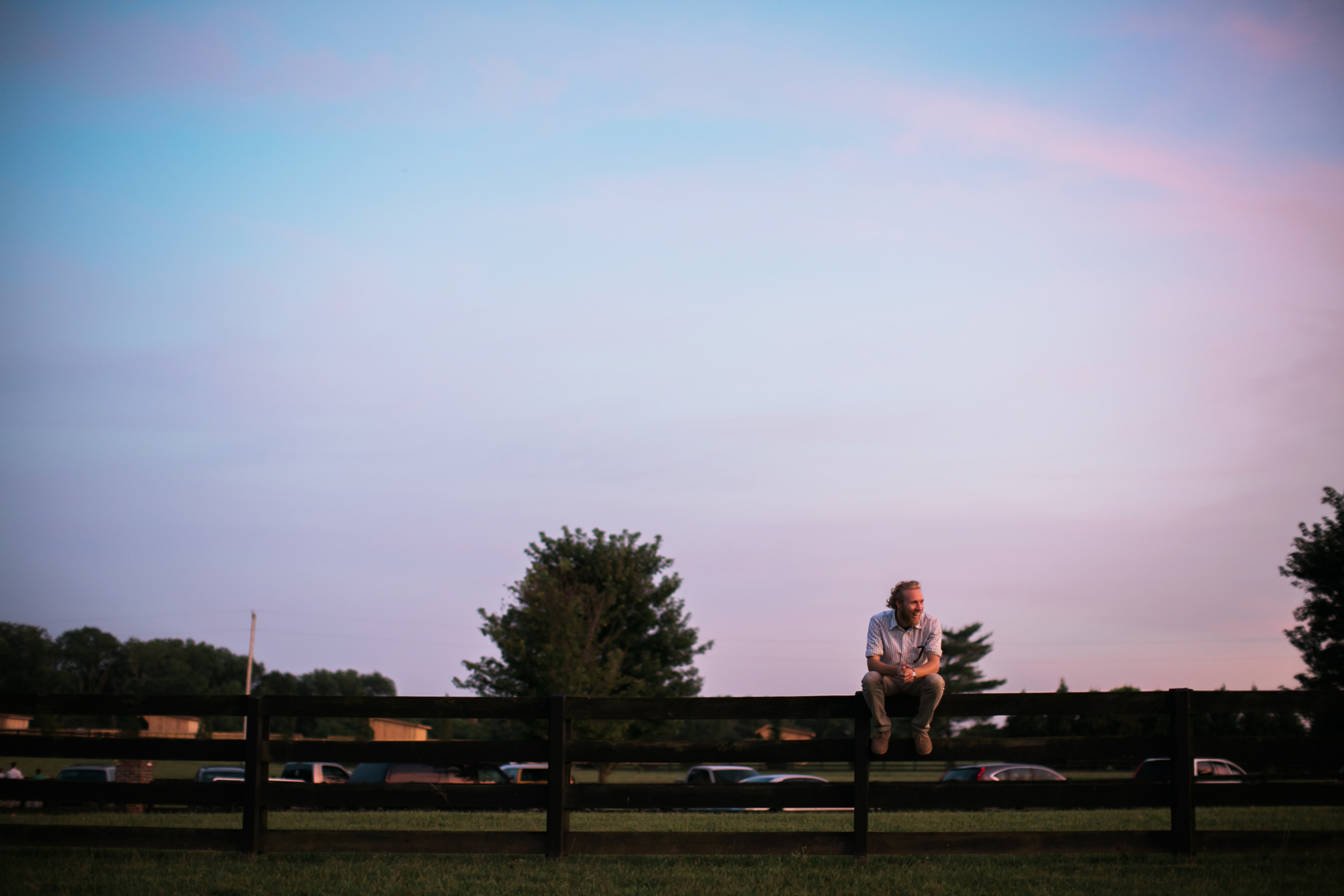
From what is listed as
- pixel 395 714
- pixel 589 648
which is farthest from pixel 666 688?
pixel 395 714

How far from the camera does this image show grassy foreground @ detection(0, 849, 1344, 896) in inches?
251

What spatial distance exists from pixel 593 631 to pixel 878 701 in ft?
105

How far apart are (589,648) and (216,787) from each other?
30105 millimetres

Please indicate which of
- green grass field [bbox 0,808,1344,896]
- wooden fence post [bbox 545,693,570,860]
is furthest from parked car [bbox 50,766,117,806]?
wooden fence post [bbox 545,693,570,860]

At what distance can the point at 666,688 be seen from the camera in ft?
143

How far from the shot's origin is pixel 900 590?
7551 mm

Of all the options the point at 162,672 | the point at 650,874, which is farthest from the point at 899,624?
the point at 162,672

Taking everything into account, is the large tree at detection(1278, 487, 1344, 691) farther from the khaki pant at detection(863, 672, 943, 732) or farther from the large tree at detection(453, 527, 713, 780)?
the khaki pant at detection(863, 672, 943, 732)

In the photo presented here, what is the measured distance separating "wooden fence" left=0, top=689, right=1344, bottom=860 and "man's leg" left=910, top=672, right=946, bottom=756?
167 millimetres

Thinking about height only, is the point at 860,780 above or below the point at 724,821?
above

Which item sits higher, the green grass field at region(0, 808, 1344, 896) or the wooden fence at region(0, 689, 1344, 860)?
the wooden fence at region(0, 689, 1344, 860)

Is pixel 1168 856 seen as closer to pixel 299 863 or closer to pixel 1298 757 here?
pixel 1298 757

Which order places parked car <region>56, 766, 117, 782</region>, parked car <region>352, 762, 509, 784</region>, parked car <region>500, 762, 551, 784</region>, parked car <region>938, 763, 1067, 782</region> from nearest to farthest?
parked car <region>352, 762, 509, 784</region> → parked car <region>500, 762, 551, 784</region> → parked car <region>56, 766, 117, 782</region> → parked car <region>938, 763, 1067, 782</region>

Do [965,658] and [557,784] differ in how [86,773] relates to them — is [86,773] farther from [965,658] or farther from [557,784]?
[965,658]
